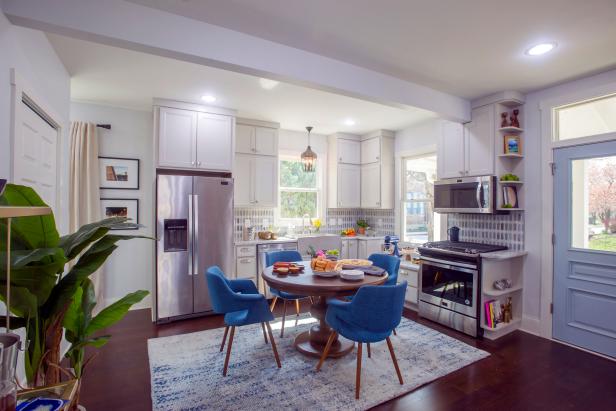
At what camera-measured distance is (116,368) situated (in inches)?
104

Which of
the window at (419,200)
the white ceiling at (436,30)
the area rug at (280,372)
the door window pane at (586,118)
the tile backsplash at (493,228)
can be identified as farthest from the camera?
the window at (419,200)

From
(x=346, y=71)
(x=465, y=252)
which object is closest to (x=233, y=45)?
(x=346, y=71)

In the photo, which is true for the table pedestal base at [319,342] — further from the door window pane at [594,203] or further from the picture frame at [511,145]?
the picture frame at [511,145]

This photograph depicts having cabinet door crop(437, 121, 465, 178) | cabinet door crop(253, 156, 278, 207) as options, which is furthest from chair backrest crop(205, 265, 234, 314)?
cabinet door crop(437, 121, 465, 178)

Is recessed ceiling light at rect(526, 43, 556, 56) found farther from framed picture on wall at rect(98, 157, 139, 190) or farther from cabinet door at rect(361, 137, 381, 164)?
framed picture on wall at rect(98, 157, 139, 190)

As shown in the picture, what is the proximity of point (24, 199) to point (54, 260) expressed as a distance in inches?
8.7

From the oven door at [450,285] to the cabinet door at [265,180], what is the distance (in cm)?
224

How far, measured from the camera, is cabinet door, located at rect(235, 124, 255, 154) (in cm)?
445

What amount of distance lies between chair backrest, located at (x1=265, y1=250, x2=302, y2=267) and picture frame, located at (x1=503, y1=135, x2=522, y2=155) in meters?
2.58

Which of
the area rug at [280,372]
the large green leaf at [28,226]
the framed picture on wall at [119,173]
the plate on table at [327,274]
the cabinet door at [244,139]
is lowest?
the area rug at [280,372]

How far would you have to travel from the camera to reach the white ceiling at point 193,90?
2.67 meters

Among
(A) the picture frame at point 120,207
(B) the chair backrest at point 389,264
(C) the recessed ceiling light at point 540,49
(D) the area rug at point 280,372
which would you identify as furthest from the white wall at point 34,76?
(C) the recessed ceiling light at point 540,49

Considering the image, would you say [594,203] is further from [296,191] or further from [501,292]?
[296,191]

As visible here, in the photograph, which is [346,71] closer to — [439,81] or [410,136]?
[439,81]
